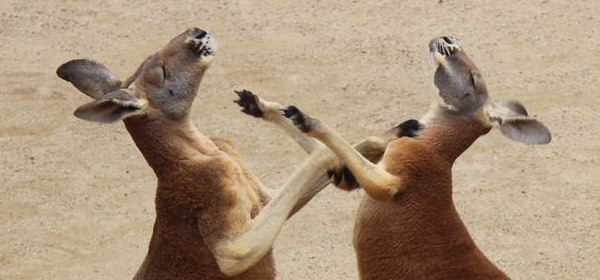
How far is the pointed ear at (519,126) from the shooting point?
7.39 meters

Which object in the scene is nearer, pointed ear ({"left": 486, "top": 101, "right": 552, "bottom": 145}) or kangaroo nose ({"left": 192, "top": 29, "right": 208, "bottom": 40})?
kangaroo nose ({"left": 192, "top": 29, "right": 208, "bottom": 40})

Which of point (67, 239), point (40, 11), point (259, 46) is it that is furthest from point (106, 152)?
point (40, 11)

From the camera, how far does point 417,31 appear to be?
43.7ft

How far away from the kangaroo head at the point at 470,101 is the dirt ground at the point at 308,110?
15cm

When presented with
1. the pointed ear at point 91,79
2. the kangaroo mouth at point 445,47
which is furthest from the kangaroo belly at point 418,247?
the pointed ear at point 91,79

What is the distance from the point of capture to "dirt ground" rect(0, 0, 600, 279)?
33.5 feet

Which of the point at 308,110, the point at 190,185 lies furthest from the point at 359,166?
the point at 308,110

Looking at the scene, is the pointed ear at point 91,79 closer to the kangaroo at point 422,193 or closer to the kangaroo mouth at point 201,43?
the kangaroo mouth at point 201,43

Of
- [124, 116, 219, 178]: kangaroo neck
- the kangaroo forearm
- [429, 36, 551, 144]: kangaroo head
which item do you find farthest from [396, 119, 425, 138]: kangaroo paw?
[124, 116, 219, 178]: kangaroo neck

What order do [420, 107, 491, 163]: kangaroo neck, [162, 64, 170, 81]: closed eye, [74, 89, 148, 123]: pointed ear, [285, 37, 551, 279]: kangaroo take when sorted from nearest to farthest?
[74, 89, 148, 123]: pointed ear → [162, 64, 170, 81]: closed eye → [285, 37, 551, 279]: kangaroo → [420, 107, 491, 163]: kangaroo neck

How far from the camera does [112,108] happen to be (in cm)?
637

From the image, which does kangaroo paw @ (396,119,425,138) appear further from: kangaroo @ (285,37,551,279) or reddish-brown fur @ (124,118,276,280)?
reddish-brown fur @ (124,118,276,280)

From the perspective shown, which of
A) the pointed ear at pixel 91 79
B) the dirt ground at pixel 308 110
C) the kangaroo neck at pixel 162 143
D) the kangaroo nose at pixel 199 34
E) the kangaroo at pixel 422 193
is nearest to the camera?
the kangaroo neck at pixel 162 143

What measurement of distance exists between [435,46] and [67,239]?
4094mm
